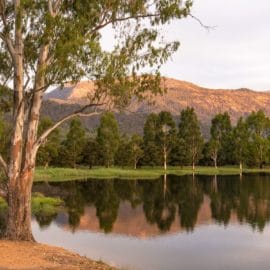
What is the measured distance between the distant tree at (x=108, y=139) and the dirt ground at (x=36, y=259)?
70.8m

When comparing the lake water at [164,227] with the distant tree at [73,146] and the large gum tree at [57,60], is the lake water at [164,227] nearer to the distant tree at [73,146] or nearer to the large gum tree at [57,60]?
the large gum tree at [57,60]

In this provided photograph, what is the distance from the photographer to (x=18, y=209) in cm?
1970

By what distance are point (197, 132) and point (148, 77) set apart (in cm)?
8199

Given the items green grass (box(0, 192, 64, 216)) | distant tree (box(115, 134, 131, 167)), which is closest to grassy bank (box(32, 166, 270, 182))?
distant tree (box(115, 134, 131, 167))

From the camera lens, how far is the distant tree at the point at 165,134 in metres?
97.7

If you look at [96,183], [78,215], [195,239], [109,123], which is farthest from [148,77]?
[109,123]

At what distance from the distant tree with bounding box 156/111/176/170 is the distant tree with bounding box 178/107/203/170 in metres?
2.91

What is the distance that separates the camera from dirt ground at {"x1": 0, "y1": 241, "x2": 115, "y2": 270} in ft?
51.5

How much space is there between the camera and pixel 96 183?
230ft

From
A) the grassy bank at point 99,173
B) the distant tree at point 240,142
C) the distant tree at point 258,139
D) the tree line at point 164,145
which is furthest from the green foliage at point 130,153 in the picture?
the distant tree at point 258,139

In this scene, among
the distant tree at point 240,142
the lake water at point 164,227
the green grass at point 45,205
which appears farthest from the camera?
the distant tree at point 240,142

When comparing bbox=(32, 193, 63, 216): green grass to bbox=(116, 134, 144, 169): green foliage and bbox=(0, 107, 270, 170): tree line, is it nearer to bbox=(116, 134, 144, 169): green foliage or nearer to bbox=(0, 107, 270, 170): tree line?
bbox=(0, 107, 270, 170): tree line

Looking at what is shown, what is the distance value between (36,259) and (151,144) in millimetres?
80099

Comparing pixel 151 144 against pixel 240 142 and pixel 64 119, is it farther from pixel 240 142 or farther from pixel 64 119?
pixel 64 119
